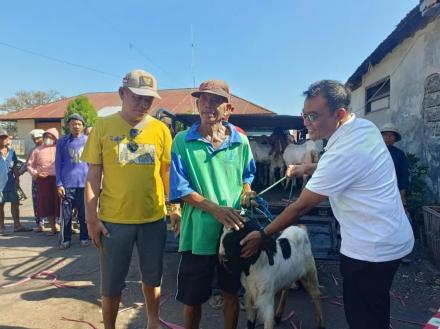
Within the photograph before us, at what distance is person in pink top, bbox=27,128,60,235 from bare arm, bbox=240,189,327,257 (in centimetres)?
556

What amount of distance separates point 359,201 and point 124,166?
1700 mm

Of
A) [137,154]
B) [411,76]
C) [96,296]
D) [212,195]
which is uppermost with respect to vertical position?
[411,76]

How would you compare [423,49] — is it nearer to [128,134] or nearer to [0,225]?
[128,134]

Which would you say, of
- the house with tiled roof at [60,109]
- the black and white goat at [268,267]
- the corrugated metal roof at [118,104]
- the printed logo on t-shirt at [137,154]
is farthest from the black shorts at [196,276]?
the house with tiled roof at [60,109]

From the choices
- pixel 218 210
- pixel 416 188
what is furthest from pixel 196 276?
pixel 416 188

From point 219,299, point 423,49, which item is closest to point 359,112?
point 423,49

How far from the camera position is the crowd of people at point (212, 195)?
6.30 feet

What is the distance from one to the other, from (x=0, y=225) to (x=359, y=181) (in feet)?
24.7

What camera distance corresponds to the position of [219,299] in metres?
3.95

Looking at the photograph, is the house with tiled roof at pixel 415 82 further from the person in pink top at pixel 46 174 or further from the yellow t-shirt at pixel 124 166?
the person in pink top at pixel 46 174

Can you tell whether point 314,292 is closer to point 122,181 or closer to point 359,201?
point 359,201

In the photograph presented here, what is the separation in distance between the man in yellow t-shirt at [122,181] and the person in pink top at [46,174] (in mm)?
4557

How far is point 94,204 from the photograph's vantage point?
107 inches

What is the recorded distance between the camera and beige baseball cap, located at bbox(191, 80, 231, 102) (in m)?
2.38
